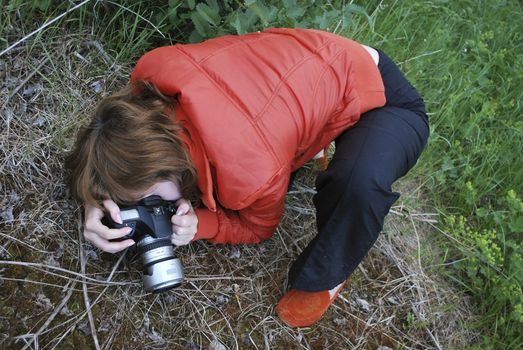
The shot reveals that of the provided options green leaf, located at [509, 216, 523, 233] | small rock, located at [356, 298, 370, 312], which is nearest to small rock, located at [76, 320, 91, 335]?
small rock, located at [356, 298, 370, 312]

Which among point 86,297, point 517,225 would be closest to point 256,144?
point 86,297

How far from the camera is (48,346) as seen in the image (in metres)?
1.64

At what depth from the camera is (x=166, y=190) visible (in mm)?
1666

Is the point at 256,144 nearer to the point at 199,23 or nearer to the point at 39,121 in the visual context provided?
the point at 199,23

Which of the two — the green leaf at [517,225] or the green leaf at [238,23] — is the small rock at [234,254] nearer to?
the green leaf at [238,23]

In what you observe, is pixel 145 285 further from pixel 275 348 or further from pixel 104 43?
pixel 104 43

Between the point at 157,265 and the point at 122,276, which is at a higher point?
the point at 157,265

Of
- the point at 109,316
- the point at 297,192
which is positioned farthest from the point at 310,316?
the point at 109,316

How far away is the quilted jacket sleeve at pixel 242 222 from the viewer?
6.00ft

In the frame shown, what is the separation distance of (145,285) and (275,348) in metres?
0.58

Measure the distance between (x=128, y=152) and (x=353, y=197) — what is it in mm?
769

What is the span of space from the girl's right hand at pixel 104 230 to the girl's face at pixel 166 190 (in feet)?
0.36

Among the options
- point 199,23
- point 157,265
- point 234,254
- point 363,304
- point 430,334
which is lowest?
point 430,334

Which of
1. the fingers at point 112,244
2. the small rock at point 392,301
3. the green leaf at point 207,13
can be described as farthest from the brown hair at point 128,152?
the small rock at point 392,301
